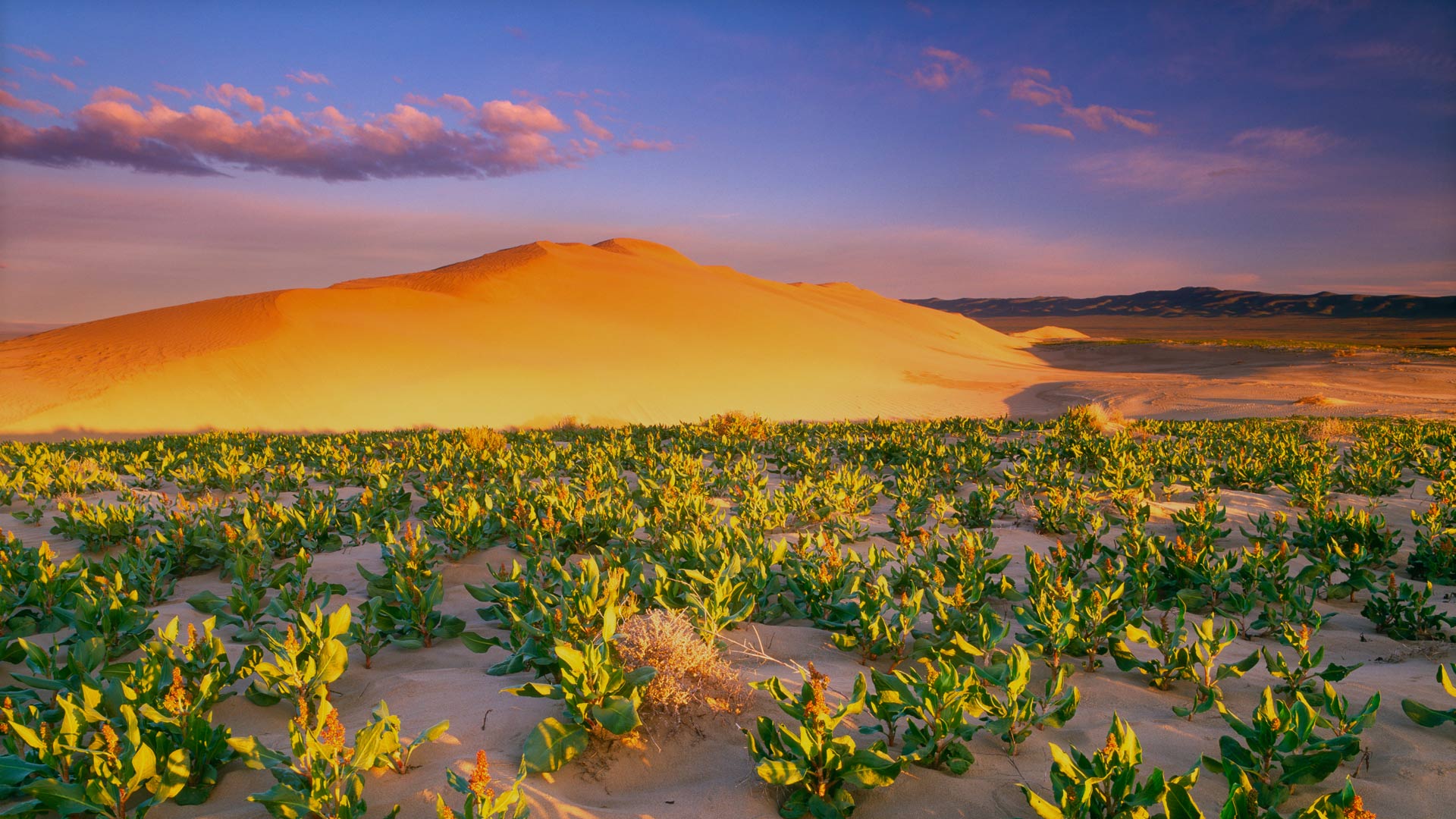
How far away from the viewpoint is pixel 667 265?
7169cm

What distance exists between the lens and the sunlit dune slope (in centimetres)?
2648

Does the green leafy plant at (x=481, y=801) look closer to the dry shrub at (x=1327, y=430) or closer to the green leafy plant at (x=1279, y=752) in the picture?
the green leafy plant at (x=1279, y=752)

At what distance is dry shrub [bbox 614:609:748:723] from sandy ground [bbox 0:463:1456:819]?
0.28 ft

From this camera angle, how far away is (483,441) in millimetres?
11695

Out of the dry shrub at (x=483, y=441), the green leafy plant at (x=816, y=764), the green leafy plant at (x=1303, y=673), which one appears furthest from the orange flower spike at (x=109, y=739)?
the dry shrub at (x=483, y=441)

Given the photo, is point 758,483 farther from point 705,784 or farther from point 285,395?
point 285,395

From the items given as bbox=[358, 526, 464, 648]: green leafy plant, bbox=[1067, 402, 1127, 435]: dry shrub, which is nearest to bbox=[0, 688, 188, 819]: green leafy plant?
bbox=[358, 526, 464, 648]: green leafy plant

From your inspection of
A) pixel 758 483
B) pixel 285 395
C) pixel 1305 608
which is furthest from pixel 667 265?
pixel 1305 608

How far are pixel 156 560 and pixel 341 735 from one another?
13.2 feet

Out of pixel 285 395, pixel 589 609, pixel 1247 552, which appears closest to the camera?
pixel 589 609

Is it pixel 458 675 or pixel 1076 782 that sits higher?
pixel 1076 782

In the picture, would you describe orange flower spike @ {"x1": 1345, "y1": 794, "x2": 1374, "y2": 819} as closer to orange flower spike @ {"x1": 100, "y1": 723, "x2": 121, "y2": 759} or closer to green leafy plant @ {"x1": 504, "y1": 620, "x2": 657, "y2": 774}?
green leafy plant @ {"x1": 504, "y1": 620, "x2": 657, "y2": 774}

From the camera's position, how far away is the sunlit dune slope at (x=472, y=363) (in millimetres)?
26484

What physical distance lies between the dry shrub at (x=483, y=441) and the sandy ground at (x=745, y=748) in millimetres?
7390
